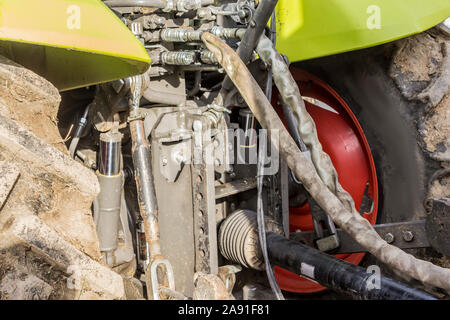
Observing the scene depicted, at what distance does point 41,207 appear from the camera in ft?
3.07

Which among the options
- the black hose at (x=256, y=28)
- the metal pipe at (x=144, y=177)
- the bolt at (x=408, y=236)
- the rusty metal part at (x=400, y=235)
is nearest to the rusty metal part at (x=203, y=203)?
the metal pipe at (x=144, y=177)

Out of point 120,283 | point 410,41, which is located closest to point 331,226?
point 410,41

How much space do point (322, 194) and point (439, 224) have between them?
27 cm

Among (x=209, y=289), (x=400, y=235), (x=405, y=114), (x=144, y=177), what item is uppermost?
(x=405, y=114)

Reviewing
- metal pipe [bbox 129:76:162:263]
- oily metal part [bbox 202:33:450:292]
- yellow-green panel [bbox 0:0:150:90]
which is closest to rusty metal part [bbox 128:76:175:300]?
metal pipe [bbox 129:76:162:263]

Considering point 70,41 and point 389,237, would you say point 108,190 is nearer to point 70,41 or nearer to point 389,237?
point 70,41

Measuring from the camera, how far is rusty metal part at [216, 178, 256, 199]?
1.41 m

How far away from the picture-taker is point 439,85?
4.12 feet

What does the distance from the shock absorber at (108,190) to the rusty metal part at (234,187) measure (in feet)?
0.86

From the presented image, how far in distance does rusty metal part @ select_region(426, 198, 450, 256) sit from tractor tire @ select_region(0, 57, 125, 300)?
2.13 feet

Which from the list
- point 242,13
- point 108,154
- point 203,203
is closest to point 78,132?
point 108,154

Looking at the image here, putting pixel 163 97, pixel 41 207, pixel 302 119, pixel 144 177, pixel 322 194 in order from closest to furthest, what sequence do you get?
pixel 41 207 < pixel 322 194 < pixel 302 119 < pixel 144 177 < pixel 163 97

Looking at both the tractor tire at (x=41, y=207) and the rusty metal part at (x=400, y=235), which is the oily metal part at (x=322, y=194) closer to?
the rusty metal part at (x=400, y=235)

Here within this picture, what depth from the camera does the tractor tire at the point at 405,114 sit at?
1262 mm
